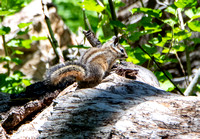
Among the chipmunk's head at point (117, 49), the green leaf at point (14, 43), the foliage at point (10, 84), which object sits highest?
the green leaf at point (14, 43)

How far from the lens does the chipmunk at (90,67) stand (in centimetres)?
216

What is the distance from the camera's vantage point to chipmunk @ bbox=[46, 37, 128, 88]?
216cm

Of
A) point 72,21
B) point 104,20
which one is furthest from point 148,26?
point 72,21

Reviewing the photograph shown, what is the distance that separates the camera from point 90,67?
243 centimetres

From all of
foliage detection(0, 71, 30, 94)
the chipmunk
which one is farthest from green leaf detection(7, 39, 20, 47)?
the chipmunk

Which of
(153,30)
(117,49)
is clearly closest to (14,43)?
(117,49)

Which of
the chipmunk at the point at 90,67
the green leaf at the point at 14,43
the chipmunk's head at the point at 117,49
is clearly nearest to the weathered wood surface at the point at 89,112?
the chipmunk at the point at 90,67

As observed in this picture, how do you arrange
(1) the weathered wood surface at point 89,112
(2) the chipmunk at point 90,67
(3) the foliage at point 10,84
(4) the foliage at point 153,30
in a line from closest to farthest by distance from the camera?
(1) the weathered wood surface at point 89,112 < (2) the chipmunk at point 90,67 < (4) the foliage at point 153,30 < (3) the foliage at point 10,84

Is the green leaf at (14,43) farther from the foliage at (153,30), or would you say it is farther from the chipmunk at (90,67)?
the chipmunk at (90,67)

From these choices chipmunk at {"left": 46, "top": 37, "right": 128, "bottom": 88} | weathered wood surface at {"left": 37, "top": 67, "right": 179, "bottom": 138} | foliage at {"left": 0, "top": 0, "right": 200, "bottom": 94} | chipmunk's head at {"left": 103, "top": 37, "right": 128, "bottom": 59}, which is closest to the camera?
weathered wood surface at {"left": 37, "top": 67, "right": 179, "bottom": 138}

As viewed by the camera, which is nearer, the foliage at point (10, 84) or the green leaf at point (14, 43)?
the foliage at point (10, 84)

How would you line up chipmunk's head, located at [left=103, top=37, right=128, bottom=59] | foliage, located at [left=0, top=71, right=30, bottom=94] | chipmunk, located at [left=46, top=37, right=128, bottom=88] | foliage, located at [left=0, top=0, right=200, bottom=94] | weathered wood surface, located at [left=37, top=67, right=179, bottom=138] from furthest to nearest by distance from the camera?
chipmunk's head, located at [left=103, top=37, right=128, bottom=59]
foliage, located at [left=0, top=71, right=30, bottom=94]
foliage, located at [left=0, top=0, right=200, bottom=94]
chipmunk, located at [left=46, top=37, right=128, bottom=88]
weathered wood surface, located at [left=37, top=67, right=179, bottom=138]

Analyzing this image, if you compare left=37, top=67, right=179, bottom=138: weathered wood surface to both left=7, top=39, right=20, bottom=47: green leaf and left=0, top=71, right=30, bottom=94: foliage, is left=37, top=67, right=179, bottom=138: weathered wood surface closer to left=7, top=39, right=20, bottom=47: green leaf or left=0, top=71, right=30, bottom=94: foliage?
left=0, top=71, right=30, bottom=94: foliage

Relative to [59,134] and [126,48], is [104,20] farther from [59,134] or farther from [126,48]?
[59,134]
